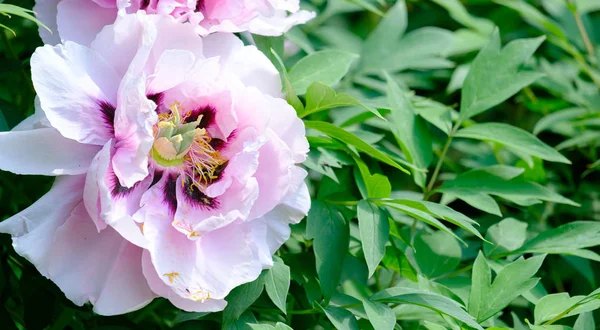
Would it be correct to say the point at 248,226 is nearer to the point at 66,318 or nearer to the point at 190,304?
the point at 190,304

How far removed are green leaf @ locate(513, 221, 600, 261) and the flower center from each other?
A: 375 millimetres

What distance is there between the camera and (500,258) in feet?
3.09

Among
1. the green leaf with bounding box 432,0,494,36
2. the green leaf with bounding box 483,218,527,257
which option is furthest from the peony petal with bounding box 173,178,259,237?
the green leaf with bounding box 432,0,494,36

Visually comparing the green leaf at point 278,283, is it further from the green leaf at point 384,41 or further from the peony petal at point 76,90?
the green leaf at point 384,41

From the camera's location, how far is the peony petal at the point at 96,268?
2.16ft

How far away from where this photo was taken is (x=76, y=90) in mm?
649

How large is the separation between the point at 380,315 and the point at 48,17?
41 centimetres

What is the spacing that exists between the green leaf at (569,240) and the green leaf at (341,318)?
25 centimetres

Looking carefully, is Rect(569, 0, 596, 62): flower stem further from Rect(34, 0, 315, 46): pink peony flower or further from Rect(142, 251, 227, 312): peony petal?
Rect(142, 251, 227, 312): peony petal

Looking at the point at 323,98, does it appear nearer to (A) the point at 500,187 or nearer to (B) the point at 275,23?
(B) the point at 275,23

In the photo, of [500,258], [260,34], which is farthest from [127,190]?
[500,258]

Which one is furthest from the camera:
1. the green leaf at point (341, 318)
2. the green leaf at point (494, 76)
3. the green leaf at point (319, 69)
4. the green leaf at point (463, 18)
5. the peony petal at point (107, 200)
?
the green leaf at point (463, 18)

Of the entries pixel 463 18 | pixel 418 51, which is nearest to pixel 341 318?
pixel 418 51

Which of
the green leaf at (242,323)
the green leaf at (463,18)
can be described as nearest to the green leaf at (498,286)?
the green leaf at (242,323)
